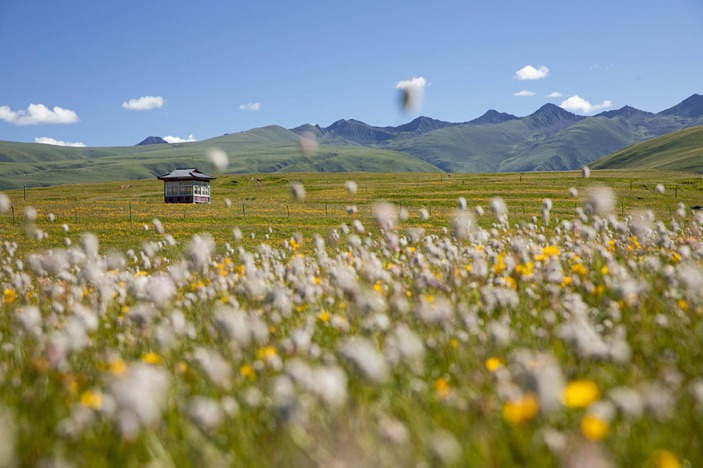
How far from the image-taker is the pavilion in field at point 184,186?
78625 mm

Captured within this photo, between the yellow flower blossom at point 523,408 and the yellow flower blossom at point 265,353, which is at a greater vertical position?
the yellow flower blossom at point 523,408

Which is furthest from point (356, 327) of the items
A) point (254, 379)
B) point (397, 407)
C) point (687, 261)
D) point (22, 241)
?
point (22, 241)

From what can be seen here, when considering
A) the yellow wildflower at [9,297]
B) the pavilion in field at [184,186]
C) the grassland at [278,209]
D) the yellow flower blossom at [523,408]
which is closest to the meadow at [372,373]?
the yellow flower blossom at [523,408]

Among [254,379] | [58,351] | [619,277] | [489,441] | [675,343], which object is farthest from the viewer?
[619,277]

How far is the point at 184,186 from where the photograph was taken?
7938 centimetres

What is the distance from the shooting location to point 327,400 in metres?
2.21

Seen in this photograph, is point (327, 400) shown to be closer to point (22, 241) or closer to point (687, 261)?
point (687, 261)

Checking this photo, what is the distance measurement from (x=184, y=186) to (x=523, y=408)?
8151 centimetres

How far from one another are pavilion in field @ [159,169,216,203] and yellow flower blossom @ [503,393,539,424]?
7958 centimetres

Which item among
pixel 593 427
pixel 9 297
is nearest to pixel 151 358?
pixel 593 427

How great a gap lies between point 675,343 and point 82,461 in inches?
154

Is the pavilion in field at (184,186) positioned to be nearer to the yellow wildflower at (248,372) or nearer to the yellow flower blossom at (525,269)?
the yellow flower blossom at (525,269)

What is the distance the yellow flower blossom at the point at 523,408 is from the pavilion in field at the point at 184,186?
3133 inches

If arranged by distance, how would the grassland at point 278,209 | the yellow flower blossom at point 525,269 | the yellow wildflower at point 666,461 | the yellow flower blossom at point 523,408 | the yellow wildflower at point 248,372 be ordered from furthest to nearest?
the grassland at point 278,209, the yellow flower blossom at point 525,269, the yellow wildflower at point 248,372, the yellow flower blossom at point 523,408, the yellow wildflower at point 666,461
